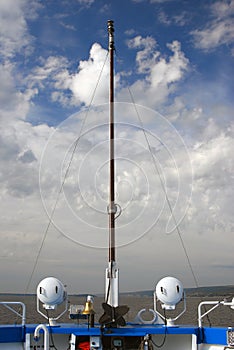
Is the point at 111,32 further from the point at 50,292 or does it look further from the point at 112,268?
the point at 50,292

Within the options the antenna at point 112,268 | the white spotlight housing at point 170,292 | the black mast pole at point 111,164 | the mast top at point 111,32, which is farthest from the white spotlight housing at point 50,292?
the mast top at point 111,32

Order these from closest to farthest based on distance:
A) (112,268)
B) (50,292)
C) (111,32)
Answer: (50,292) → (112,268) → (111,32)

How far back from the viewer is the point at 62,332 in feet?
50.9

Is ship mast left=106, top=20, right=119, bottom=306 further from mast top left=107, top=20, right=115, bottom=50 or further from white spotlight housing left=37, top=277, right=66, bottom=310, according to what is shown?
white spotlight housing left=37, top=277, right=66, bottom=310

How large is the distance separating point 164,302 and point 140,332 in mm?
1956

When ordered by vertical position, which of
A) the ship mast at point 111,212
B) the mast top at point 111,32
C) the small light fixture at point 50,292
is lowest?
the small light fixture at point 50,292

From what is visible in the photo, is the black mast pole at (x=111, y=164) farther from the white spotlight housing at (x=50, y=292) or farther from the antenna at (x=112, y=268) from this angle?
the white spotlight housing at (x=50, y=292)

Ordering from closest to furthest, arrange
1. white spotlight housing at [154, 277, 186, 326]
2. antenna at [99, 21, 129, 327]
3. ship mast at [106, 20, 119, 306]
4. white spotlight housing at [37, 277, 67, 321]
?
antenna at [99, 21, 129, 327]
white spotlight housing at [37, 277, 67, 321]
white spotlight housing at [154, 277, 186, 326]
ship mast at [106, 20, 119, 306]

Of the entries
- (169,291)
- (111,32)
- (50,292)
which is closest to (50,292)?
(50,292)

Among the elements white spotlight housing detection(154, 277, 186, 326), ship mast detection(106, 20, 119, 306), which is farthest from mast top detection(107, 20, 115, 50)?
white spotlight housing detection(154, 277, 186, 326)

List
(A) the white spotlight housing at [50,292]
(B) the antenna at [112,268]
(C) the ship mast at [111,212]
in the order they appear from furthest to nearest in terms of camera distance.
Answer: (C) the ship mast at [111,212]
(A) the white spotlight housing at [50,292]
(B) the antenna at [112,268]

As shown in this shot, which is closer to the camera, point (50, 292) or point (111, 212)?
point (50, 292)

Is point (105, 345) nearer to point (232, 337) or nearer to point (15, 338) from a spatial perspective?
point (15, 338)

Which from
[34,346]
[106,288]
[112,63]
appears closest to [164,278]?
[106,288]
